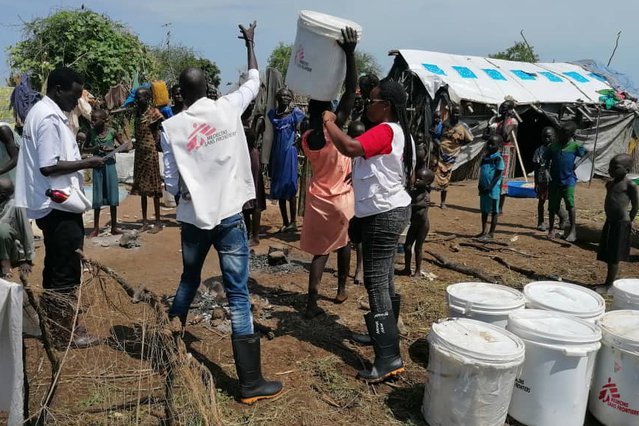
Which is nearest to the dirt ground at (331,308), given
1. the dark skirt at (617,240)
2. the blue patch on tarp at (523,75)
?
the dark skirt at (617,240)

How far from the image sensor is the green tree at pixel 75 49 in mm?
12117

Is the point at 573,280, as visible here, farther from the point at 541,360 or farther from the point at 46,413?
the point at 46,413

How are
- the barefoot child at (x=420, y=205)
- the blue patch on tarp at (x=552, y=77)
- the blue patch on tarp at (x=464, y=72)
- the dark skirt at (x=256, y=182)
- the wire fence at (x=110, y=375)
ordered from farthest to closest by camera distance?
the blue patch on tarp at (x=552, y=77), the blue patch on tarp at (x=464, y=72), the dark skirt at (x=256, y=182), the barefoot child at (x=420, y=205), the wire fence at (x=110, y=375)

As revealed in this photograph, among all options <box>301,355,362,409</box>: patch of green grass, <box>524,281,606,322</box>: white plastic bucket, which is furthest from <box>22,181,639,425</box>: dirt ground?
<box>524,281,606,322</box>: white plastic bucket

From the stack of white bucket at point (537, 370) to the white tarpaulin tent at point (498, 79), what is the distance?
10.1 metres

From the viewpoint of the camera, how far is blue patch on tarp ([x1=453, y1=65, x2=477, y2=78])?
44.7ft

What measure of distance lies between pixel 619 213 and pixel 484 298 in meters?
2.91

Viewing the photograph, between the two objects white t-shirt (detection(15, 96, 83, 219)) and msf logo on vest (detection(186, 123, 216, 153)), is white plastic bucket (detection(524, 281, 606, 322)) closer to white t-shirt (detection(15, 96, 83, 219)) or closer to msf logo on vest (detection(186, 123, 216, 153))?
msf logo on vest (detection(186, 123, 216, 153))

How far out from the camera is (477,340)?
272cm

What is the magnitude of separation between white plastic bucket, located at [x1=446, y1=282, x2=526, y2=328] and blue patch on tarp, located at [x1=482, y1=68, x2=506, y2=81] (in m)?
12.1

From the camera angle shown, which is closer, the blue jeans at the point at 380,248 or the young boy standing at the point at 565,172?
the blue jeans at the point at 380,248

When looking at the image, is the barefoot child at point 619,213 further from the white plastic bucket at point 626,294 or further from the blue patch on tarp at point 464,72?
the blue patch on tarp at point 464,72

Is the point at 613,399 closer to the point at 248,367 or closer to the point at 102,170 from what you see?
the point at 248,367

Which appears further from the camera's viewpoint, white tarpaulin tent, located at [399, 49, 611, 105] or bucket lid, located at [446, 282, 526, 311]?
white tarpaulin tent, located at [399, 49, 611, 105]
